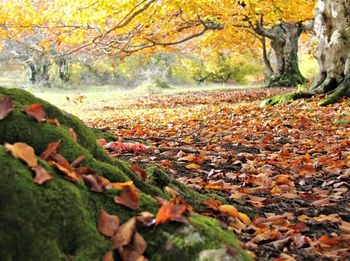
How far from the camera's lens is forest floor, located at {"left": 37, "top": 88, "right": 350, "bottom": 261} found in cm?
235

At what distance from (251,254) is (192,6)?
36.1 feet

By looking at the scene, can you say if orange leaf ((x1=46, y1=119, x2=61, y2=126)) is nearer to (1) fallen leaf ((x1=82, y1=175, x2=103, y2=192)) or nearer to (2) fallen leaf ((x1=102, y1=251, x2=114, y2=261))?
(1) fallen leaf ((x1=82, y1=175, x2=103, y2=192))

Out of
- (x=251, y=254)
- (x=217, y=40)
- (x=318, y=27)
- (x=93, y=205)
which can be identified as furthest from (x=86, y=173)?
(x=217, y=40)

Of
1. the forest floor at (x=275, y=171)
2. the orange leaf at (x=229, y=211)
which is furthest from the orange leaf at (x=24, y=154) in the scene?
the orange leaf at (x=229, y=211)

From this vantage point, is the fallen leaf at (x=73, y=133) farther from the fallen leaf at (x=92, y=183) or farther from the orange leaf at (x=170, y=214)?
the orange leaf at (x=170, y=214)

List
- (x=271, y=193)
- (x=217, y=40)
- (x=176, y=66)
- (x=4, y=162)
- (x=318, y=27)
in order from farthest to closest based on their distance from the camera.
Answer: (x=176, y=66)
(x=217, y=40)
(x=318, y=27)
(x=271, y=193)
(x=4, y=162)

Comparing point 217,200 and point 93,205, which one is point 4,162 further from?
point 217,200

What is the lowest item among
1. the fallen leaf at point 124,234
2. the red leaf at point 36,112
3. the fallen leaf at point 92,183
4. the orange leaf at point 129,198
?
the fallen leaf at point 124,234

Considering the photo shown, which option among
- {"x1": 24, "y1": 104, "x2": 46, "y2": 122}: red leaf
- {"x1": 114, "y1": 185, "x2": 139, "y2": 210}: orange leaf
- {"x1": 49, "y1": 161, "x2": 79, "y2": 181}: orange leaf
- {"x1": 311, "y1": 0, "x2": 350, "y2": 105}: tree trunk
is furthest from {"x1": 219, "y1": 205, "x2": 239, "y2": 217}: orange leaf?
{"x1": 311, "y1": 0, "x2": 350, "y2": 105}: tree trunk

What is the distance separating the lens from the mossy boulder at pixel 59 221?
1572 millimetres

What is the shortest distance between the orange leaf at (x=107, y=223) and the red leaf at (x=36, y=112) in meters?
0.64

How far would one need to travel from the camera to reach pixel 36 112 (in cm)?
219

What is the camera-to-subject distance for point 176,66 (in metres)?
32.3

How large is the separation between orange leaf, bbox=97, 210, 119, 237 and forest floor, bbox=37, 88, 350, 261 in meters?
0.68
